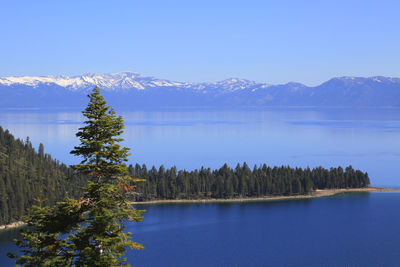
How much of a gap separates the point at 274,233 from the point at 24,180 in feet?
207

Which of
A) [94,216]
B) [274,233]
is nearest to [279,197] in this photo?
[274,233]

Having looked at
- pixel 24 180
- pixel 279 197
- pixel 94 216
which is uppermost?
pixel 24 180

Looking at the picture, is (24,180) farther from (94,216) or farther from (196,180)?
(94,216)

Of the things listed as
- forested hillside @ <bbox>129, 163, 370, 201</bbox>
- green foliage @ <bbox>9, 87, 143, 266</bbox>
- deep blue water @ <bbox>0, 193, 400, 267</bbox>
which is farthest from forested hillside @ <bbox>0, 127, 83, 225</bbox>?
green foliage @ <bbox>9, 87, 143, 266</bbox>

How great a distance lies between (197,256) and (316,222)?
37.8m

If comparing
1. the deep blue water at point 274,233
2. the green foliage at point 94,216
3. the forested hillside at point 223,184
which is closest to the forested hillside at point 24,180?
the deep blue water at point 274,233

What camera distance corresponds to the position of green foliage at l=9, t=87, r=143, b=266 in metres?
23.4

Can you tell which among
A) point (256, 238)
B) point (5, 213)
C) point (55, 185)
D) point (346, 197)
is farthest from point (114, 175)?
point (346, 197)

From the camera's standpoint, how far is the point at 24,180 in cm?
11681

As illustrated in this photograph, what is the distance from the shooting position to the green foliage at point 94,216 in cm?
2339

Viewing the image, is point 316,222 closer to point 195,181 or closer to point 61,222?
point 195,181

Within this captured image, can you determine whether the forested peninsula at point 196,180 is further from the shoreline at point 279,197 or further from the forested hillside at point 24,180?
the shoreline at point 279,197

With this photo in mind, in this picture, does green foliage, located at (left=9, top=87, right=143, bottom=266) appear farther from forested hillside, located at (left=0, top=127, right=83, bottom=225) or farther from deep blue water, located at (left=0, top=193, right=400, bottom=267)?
forested hillside, located at (left=0, top=127, right=83, bottom=225)

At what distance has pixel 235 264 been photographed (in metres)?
77.1
